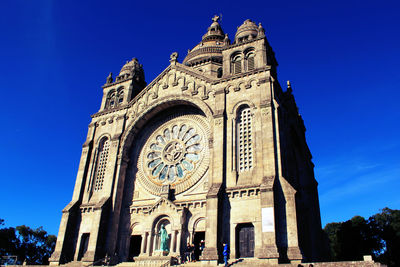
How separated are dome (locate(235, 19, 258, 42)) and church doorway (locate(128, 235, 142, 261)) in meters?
20.2

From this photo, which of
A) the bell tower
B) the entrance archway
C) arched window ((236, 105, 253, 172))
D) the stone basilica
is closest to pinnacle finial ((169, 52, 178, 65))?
the stone basilica

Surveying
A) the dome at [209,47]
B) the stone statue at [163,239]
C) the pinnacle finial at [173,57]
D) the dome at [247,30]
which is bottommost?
the stone statue at [163,239]

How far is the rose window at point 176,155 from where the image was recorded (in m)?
28.1

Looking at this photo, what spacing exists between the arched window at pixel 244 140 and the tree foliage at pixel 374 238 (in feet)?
96.4

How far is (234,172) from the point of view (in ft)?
80.2

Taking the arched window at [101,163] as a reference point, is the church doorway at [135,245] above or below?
below

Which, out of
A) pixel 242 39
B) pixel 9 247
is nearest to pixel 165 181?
pixel 242 39

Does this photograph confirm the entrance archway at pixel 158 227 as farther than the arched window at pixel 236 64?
No

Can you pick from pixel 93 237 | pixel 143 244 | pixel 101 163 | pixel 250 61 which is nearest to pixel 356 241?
pixel 250 61

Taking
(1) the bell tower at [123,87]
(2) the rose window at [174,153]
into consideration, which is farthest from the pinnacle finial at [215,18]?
(2) the rose window at [174,153]

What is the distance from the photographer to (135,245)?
92.7 feet

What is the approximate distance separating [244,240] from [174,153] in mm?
10897

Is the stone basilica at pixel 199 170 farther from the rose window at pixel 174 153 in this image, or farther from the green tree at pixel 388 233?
the green tree at pixel 388 233

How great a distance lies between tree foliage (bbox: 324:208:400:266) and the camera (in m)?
45.1
